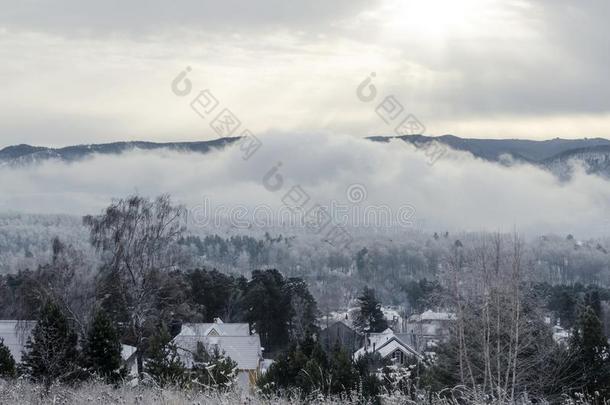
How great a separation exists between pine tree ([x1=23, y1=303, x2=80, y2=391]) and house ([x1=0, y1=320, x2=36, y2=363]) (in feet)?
32.6

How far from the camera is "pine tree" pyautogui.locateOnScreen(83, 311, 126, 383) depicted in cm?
1326

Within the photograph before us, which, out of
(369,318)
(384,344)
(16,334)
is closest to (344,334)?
(369,318)

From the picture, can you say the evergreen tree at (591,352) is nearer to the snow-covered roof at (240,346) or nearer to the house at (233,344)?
the house at (233,344)

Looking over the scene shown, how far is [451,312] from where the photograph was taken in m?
22.0

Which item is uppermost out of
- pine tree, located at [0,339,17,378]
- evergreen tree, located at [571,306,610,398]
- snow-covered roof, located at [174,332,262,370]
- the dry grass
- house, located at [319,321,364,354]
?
the dry grass

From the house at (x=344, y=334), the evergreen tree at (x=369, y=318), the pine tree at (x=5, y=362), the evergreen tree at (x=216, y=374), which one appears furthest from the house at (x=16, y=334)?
the evergreen tree at (x=369, y=318)

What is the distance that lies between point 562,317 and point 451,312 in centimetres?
2898

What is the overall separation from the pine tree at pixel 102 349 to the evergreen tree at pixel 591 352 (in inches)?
396

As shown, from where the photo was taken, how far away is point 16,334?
26.5 meters

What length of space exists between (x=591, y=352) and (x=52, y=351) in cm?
1240

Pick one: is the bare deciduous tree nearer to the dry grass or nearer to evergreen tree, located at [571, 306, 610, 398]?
evergreen tree, located at [571, 306, 610, 398]

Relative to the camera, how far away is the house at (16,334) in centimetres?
2580

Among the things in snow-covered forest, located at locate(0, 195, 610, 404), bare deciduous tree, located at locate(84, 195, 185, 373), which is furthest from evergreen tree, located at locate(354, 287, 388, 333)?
bare deciduous tree, located at locate(84, 195, 185, 373)

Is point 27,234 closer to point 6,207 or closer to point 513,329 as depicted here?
point 6,207
